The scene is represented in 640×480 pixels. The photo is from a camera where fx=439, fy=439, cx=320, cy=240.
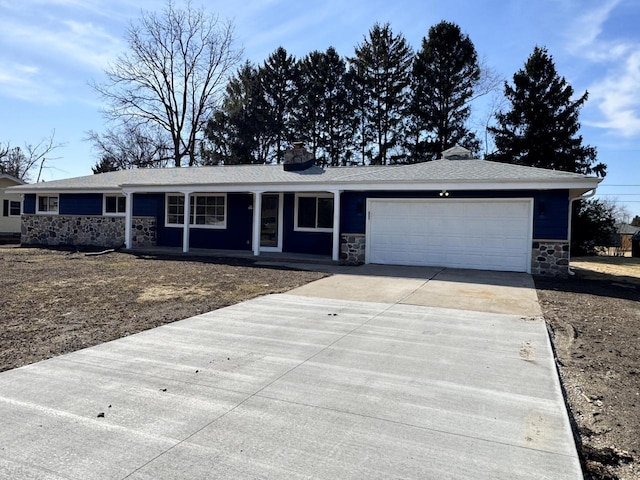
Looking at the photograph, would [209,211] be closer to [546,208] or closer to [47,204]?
[47,204]

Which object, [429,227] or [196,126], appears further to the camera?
[196,126]

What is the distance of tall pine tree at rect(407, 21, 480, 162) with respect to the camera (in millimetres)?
28266

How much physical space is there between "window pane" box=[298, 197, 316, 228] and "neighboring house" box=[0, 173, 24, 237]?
59.3ft

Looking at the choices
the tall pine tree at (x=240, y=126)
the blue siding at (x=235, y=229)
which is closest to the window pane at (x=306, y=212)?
the blue siding at (x=235, y=229)

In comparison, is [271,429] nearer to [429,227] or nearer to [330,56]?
[429,227]

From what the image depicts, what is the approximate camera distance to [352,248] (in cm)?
1382

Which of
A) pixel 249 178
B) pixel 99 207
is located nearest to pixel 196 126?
pixel 99 207

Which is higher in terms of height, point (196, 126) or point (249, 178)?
point (196, 126)

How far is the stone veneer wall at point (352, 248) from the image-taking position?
45.0 feet

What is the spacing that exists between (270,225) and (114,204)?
7.45 m

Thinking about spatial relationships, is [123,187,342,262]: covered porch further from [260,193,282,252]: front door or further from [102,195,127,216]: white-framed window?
[102,195,127,216]: white-framed window

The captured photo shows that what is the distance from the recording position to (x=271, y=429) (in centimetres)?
304

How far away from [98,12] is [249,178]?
27.4 feet

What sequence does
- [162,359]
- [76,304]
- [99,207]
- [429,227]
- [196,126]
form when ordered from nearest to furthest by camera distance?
[162,359]
[76,304]
[429,227]
[99,207]
[196,126]
